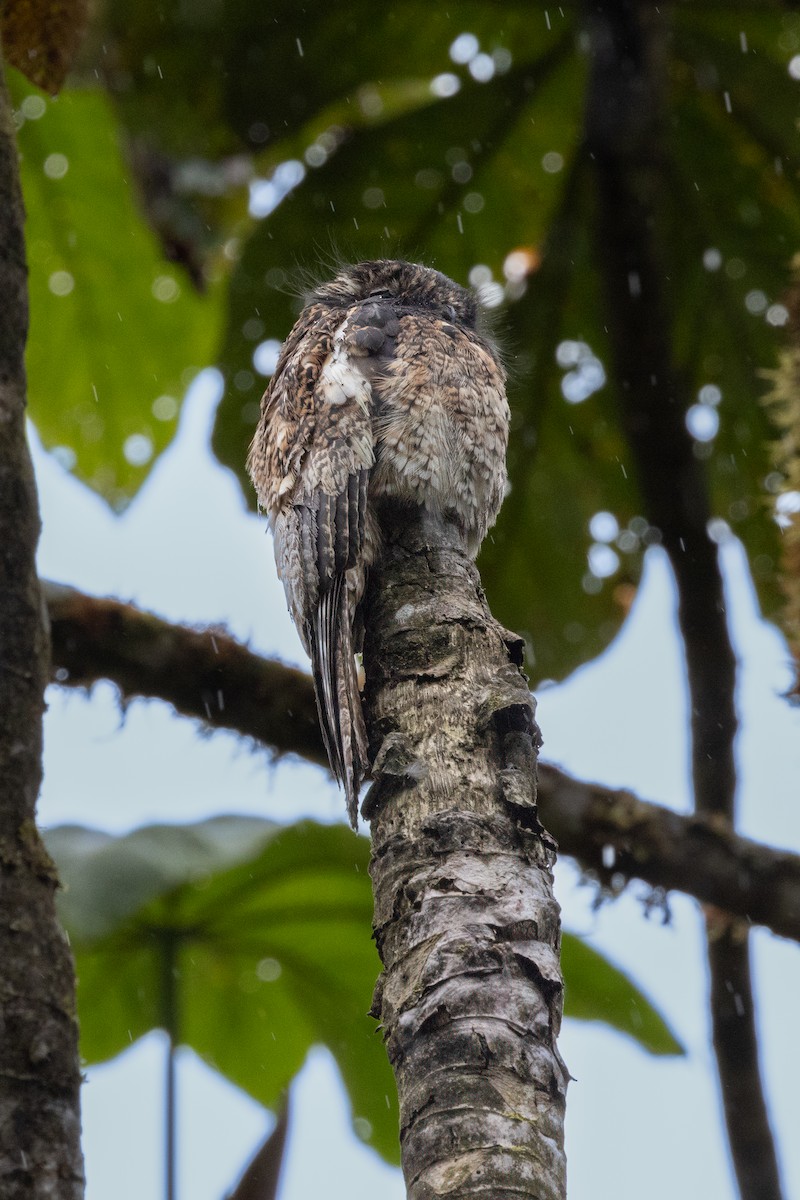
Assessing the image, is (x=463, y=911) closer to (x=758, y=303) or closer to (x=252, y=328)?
(x=252, y=328)

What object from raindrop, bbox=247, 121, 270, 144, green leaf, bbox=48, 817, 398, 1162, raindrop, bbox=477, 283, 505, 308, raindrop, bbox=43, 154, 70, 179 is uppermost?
raindrop, bbox=247, 121, 270, 144

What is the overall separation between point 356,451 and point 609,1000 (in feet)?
4.21

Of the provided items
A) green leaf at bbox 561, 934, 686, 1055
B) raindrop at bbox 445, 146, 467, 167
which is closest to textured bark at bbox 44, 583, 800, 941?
green leaf at bbox 561, 934, 686, 1055

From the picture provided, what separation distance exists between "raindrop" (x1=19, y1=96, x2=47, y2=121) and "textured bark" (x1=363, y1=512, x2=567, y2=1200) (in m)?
2.50

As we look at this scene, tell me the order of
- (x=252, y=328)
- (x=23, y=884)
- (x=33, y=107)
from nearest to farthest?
(x=23, y=884)
(x=252, y=328)
(x=33, y=107)

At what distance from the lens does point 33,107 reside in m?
3.95

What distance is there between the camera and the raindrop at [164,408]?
13.1 ft

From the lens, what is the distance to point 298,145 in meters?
4.50

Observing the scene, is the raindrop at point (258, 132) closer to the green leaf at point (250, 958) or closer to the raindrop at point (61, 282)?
the raindrop at point (61, 282)

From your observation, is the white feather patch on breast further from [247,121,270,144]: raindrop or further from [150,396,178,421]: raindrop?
[247,121,270,144]: raindrop

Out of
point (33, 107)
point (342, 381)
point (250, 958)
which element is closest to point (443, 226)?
point (33, 107)

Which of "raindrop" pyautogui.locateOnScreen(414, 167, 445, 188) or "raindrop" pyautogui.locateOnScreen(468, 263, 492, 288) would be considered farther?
"raindrop" pyautogui.locateOnScreen(468, 263, 492, 288)

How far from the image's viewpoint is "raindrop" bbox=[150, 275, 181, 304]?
166 inches

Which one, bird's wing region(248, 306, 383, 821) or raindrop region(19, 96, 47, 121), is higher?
raindrop region(19, 96, 47, 121)
